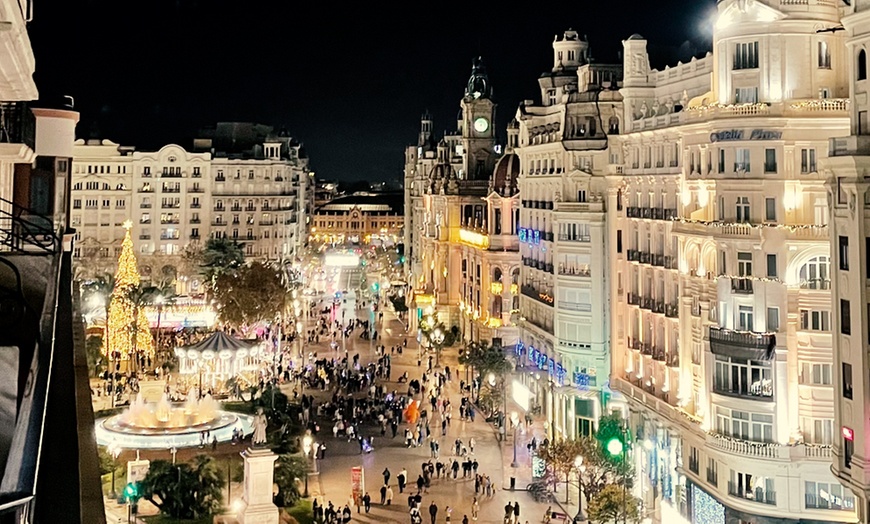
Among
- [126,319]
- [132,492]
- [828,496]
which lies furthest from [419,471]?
[126,319]

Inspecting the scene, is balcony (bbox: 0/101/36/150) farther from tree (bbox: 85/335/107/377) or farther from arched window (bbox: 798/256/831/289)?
tree (bbox: 85/335/107/377)

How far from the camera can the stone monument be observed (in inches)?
1262

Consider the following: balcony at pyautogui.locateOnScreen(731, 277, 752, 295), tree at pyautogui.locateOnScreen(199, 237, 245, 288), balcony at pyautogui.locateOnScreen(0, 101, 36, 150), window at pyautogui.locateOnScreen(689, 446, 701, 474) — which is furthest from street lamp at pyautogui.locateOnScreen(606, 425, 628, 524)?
tree at pyautogui.locateOnScreen(199, 237, 245, 288)

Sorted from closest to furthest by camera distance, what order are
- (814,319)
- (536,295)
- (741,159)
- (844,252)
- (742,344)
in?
(844,252) → (814,319) → (742,344) → (741,159) → (536,295)

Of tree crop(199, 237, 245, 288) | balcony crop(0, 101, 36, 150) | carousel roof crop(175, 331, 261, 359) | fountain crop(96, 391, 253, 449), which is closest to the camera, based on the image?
balcony crop(0, 101, 36, 150)

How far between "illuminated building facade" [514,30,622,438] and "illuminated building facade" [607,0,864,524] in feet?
34.4

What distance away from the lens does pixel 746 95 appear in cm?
3048

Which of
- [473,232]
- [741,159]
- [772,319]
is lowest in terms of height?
[772,319]

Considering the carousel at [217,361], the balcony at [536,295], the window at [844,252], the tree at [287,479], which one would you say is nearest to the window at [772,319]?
the window at [844,252]

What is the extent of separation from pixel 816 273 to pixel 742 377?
162 inches

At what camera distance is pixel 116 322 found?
62.9 metres

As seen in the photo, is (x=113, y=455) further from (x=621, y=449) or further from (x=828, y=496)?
(x=828, y=496)

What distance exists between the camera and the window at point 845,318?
867 inches

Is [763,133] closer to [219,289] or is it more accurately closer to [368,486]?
[368,486]
